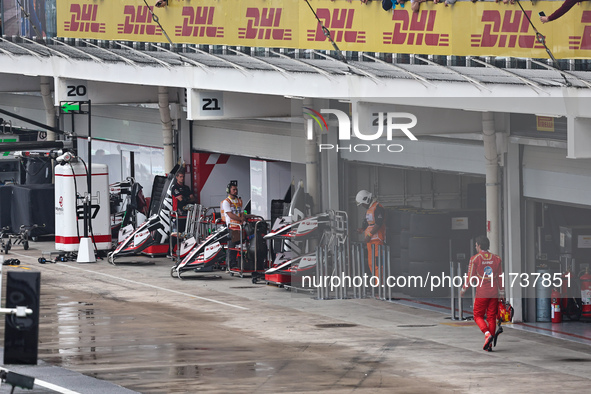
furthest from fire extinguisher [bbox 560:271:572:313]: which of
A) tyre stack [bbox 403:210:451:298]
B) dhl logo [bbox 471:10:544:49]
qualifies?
dhl logo [bbox 471:10:544:49]

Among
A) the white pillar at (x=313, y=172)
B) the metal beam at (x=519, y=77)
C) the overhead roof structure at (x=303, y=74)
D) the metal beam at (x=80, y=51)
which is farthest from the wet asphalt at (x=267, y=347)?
the metal beam at (x=80, y=51)

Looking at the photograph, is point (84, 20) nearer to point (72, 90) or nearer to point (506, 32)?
point (72, 90)

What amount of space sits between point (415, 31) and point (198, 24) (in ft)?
21.4

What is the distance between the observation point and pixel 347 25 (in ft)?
60.5

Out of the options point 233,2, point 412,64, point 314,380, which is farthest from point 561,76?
point 233,2

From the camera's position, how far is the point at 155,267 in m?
24.6

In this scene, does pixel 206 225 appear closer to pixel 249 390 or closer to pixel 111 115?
pixel 111 115

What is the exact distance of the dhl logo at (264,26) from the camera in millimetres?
20469

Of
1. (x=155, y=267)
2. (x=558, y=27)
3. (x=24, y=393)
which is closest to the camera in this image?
(x=24, y=393)

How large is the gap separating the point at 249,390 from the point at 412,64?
6.58 metres

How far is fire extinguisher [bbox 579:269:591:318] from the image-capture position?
1817 cm

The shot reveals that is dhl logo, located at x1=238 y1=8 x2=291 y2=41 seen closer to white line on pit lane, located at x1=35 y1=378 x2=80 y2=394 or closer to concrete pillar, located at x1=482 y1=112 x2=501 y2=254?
concrete pillar, located at x1=482 y1=112 x2=501 y2=254

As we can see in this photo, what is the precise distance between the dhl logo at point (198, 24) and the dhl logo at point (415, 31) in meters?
5.28

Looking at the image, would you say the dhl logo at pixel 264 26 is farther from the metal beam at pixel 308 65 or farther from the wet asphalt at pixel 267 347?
the wet asphalt at pixel 267 347
